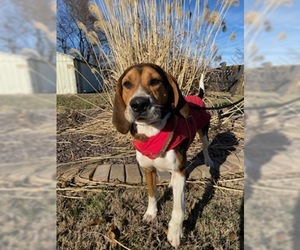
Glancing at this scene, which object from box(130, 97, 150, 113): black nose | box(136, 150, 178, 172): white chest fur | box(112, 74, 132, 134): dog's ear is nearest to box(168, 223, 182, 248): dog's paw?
box(136, 150, 178, 172): white chest fur

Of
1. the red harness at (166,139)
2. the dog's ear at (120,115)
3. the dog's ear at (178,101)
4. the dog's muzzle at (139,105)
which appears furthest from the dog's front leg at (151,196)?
the dog's muzzle at (139,105)

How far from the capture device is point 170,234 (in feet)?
6.00

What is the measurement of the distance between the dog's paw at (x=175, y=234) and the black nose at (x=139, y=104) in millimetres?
770

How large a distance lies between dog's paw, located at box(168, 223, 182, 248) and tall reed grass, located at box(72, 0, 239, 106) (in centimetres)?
234

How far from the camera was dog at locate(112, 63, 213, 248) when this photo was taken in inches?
70.0

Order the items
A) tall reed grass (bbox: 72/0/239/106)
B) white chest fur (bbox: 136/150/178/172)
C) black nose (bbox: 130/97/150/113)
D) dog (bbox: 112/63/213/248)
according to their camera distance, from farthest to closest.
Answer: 1. tall reed grass (bbox: 72/0/239/106)
2. white chest fur (bbox: 136/150/178/172)
3. dog (bbox: 112/63/213/248)
4. black nose (bbox: 130/97/150/113)

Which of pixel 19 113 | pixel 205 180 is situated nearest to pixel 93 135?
pixel 205 180

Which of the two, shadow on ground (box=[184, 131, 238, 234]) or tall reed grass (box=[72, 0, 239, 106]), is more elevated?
tall reed grass (box=[72, 0, 239, 106])

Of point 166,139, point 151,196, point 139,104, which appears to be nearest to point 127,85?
point 139,104

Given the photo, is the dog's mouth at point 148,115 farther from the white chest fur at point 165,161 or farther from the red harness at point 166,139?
the white chest fur at point 165,161

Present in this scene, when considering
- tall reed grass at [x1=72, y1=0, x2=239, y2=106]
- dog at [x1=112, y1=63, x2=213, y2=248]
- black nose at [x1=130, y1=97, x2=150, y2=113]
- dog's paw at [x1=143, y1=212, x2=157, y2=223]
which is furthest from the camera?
tall reed grass at [x1=72, y1=0, x2=239, y2=106]

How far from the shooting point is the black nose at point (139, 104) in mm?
1599

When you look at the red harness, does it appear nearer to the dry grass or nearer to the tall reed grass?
the dry grass

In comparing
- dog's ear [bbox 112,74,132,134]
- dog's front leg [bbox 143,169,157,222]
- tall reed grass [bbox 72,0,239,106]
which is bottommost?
dog's front leg [bbox 143,169,157,222]
